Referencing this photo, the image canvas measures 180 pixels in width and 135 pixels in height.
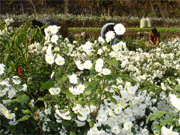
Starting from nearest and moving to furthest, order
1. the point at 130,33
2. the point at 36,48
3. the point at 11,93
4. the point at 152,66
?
the point at 11,93, the point at 36,48, the point at 152,66, the point at 130,33

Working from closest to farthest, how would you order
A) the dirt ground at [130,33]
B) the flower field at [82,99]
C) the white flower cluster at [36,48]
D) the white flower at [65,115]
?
1. the flower field at [82,99]
2. the white flower at [65,115]
3. the white flower cluster at [36,48]
4. the dirt ground at [130,33]

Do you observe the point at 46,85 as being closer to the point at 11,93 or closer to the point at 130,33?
the point at 11,93

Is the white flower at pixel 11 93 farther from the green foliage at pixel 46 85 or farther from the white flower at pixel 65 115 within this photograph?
the white flower at pixel 65 115

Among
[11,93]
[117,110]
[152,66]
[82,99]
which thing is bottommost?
[152,66]

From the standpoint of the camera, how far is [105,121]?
5.89 ft

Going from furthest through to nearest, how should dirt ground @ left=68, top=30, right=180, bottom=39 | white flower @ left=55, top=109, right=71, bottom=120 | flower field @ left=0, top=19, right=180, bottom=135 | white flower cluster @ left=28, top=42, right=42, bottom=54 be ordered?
dirt ground @ left=68, top=30, right=180, bottom=39 < white flower cluster @ left=28, top=42, right=42, bottom=54 < white flower @ left=55, top=109, right=71, bottom=120 < flower field @ left=0, top=19, right=180, bottom=135

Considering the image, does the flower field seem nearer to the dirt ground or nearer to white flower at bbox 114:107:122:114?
white flower at bbox 114:107:122:114

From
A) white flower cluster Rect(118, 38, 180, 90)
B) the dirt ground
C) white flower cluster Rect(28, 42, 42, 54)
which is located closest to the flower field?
white flower cluster Rect(28, 42, 42, 54)

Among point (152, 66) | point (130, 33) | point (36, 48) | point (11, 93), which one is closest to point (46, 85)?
point (11, 93)

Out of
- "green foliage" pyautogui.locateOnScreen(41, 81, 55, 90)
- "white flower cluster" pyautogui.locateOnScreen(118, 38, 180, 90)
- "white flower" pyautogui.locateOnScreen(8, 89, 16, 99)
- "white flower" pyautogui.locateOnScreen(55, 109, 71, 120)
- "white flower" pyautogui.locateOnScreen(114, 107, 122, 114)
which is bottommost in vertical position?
"white flower cluster" pyautogui.locateOnScreen(118, 38, 180, 90)

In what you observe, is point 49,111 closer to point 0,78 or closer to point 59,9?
point 0,78

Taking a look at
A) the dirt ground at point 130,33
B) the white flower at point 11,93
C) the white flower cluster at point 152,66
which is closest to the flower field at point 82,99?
the white flower at point 11,93

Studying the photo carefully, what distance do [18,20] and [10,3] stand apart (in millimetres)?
3493

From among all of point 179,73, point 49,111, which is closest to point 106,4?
point 179,73
